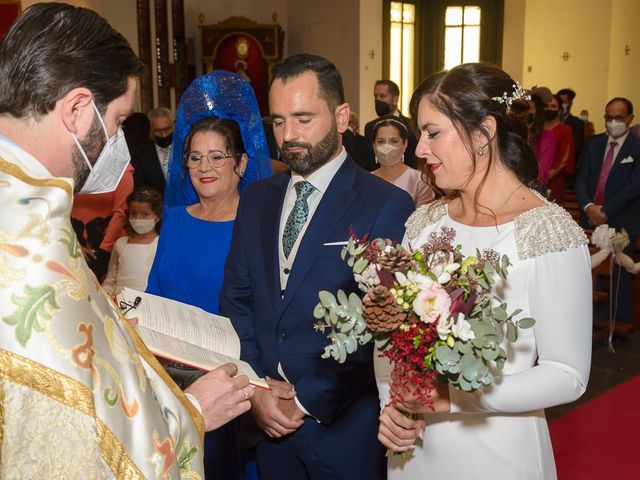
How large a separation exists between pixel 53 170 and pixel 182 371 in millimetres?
1267

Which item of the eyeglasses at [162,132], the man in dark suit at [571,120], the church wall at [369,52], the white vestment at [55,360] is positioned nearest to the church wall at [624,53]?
the man in dark suit at [571,120]

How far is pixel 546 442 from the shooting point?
2025 millimetres

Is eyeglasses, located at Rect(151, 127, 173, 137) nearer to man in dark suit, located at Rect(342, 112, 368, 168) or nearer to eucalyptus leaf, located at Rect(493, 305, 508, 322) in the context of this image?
man in dark suit, located at Rect(342, 112, 368, 168)

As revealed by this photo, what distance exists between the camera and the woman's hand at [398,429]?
6.26 ft

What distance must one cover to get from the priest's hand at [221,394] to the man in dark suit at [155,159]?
4.49 metres

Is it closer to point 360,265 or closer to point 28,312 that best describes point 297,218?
point 360,265

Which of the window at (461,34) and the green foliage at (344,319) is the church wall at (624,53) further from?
the green foliage at (344,319)

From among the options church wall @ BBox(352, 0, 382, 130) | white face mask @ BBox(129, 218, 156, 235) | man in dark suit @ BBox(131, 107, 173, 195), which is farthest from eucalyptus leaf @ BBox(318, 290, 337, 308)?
church wall @ BBox(352, 0, 382, 130)

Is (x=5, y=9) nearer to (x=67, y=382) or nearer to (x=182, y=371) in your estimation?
(x=182, y=371)

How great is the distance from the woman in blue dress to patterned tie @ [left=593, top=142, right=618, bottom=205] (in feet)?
14.6

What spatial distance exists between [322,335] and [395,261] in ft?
2.56

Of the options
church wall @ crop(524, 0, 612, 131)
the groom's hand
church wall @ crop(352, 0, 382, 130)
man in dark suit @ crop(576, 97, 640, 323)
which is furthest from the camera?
church wall @ crop(524, 0, 612, 131)

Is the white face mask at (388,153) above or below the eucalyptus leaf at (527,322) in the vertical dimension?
below

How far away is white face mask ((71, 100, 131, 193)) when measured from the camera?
1.56 m
